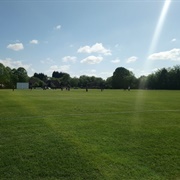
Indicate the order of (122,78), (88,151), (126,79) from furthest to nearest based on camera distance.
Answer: (122,78)
(126,79)
(88,151)

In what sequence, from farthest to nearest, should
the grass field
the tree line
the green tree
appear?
the green tree < the tree line < the grass field

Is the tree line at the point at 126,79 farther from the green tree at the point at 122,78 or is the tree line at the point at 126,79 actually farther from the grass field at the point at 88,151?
the grass field at the point at 88,151


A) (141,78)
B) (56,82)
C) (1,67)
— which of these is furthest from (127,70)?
(1,67)

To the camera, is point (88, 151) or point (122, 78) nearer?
point (88, 151)

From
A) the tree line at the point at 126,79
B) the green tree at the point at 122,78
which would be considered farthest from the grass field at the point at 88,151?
the green tree at the point at 122,78

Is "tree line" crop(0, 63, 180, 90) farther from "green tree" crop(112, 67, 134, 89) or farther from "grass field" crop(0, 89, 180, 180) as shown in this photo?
"grass field" crop(0, 89, 180, 180)

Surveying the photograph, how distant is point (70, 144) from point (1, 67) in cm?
12758

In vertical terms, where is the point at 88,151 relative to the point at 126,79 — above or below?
below

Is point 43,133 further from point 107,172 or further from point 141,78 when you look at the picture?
point 141,78

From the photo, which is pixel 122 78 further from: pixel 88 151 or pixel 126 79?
pixel 88 151

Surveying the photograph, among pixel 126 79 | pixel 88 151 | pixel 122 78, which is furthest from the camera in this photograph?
pixel 122 78

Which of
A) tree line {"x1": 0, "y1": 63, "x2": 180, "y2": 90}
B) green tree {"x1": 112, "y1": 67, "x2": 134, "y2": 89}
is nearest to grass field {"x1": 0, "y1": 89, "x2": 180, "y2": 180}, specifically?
tree line {"x1": 0, "y1": 63, "x2": 180, "y2": 90}

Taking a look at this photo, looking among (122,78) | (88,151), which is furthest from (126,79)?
(88,151)

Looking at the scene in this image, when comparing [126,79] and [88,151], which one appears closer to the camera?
[88,151]
